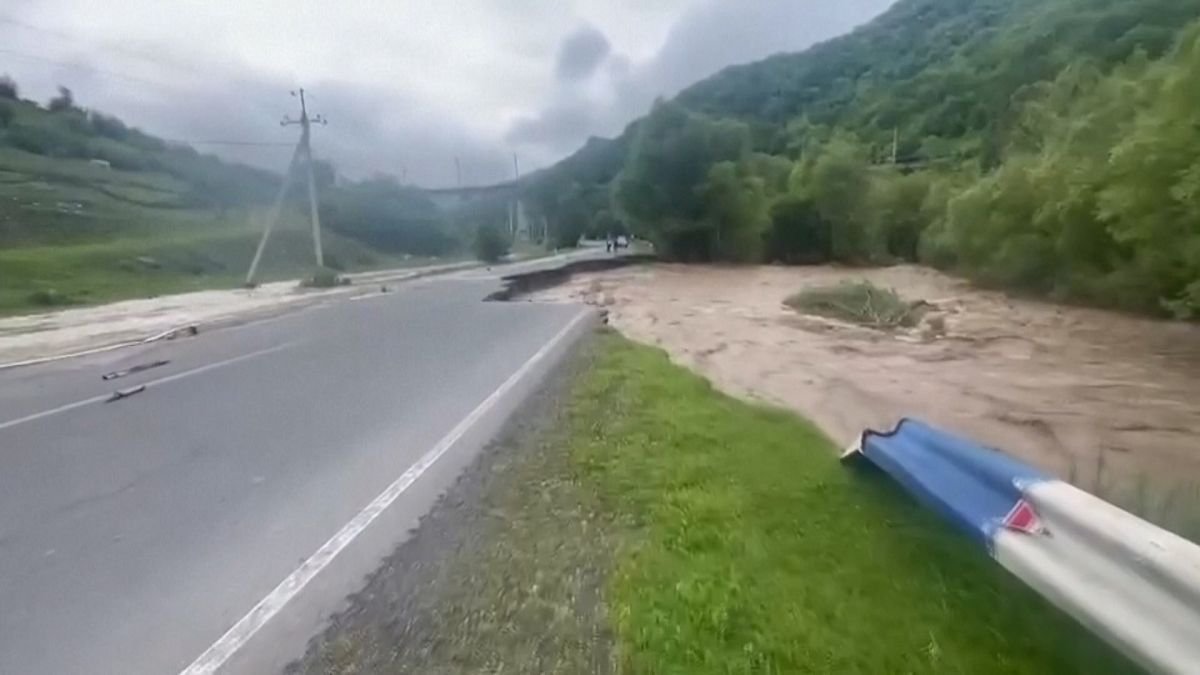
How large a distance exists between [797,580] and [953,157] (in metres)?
59.8

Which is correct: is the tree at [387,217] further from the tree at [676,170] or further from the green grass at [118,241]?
the tree at [676,170]

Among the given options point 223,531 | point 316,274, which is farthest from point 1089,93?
point 316,274

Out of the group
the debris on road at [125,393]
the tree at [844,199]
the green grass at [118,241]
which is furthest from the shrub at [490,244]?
the debris on road at [125,393]

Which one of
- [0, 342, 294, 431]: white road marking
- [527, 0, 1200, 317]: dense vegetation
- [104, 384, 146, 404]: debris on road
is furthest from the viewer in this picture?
[527, 0, 1200, 317]: dense vegetation

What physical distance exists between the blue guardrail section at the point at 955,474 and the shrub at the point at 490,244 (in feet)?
196

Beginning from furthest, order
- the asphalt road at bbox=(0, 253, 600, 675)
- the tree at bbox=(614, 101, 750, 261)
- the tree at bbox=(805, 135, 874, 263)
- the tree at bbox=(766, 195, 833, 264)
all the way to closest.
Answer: the tree at bbox=(766, 195, 833, 264)
the tree at bbox=(614, 101, 750, 261)
the tree at bbox=(805, 135, 874, 263)
the asphalt road at bbox=(0, 253, 600, 675)

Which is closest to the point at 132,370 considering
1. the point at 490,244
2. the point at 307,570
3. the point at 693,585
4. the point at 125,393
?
the point at 125,393

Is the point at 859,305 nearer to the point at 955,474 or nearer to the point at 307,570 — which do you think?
the point at 955,474

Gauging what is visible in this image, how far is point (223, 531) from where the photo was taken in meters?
4.78

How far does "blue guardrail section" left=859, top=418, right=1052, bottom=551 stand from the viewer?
3449mm

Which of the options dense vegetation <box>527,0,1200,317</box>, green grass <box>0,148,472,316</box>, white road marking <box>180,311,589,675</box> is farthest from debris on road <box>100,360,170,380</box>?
green grass <box>0,148,472,316</box>

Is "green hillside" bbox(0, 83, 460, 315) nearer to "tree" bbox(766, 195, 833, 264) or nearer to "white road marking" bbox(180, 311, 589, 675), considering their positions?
"white road marking" bbox(180, 311, 589, 675)

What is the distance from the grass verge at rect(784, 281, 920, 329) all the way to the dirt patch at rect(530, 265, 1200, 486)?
2.30ft

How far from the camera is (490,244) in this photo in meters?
64.6
